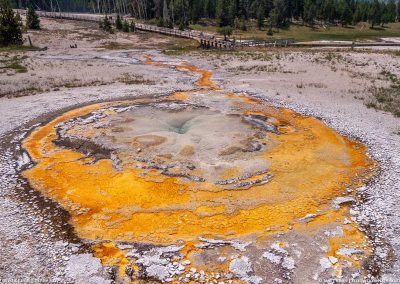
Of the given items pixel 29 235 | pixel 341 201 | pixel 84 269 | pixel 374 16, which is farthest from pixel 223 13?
pixel 84 269

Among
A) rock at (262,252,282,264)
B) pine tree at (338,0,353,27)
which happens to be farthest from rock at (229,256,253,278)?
pine tree at (338,0,353,27)

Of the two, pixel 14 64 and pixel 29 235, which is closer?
pixel 29 235

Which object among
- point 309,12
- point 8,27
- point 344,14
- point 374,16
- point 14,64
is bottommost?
point 14,64

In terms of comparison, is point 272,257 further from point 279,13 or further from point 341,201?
point 279,13

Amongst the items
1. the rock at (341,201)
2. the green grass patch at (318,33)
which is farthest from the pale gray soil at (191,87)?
the green grass patch at (318,33)

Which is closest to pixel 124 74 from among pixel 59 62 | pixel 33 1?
pixel 59 62

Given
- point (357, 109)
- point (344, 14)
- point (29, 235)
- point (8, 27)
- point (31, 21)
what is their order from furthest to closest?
point (344, 14) → point (31, 21) → point (8, 27) → point (357, 109) → point (29, 235)

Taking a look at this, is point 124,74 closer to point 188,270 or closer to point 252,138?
point 252,138

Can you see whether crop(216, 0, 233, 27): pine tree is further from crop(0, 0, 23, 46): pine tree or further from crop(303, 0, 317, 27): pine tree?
crop(0, 0, 23, 46): pine tree
